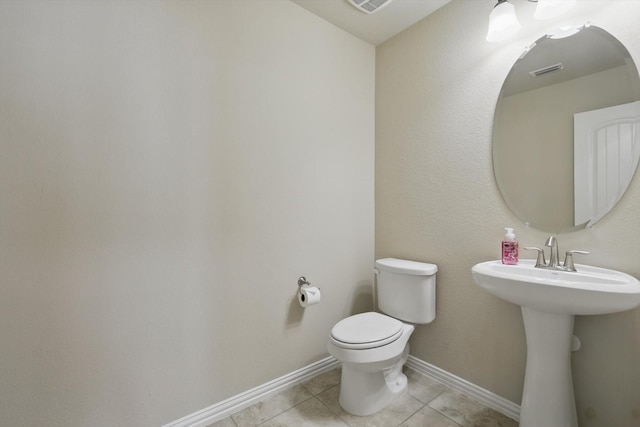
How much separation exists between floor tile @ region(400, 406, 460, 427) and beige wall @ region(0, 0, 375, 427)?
66cm

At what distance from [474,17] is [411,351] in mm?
2142

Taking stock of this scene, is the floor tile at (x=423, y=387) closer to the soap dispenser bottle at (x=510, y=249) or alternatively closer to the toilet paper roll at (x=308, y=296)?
the toilet paper roll at (x=308, y=296)

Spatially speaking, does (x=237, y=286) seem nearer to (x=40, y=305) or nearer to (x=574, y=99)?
(x=40, y=305)

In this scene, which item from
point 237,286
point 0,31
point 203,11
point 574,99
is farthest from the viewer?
point 237,286

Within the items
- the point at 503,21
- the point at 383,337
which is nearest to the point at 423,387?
the point at 383,337

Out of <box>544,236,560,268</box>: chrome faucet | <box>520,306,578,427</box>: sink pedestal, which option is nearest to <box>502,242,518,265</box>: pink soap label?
<box>544,236,560,268</box>: chrome faucet

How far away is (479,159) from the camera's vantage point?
1602 mm

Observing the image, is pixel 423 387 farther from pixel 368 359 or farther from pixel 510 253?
pixel 510 253

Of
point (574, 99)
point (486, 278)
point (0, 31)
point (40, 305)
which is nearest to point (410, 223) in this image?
point (486, 278)

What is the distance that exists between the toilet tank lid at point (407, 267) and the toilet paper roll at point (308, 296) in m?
0.48

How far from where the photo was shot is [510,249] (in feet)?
4.58

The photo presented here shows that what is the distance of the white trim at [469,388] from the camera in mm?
1479

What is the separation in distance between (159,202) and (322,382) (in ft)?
4.73

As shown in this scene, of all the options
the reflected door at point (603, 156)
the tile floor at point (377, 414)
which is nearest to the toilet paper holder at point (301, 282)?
the tile floor at point (377, 414)
